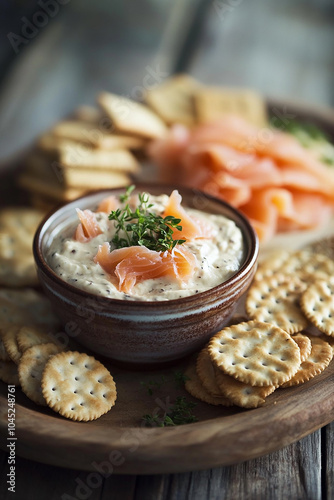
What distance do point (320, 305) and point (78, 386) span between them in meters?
1.31

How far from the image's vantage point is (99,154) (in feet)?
13.8

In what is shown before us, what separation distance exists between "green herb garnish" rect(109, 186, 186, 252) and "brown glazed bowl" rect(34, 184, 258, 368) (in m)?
0.32

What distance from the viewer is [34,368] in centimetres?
261

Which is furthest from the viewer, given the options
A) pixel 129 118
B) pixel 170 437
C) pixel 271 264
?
pixel 129 118

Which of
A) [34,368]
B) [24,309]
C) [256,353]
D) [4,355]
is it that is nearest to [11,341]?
[4,355]

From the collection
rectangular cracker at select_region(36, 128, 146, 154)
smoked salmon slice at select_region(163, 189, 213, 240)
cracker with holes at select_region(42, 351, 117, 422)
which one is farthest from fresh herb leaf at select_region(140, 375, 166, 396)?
rectangular cracker at select_region(36, 128, 146, 154)

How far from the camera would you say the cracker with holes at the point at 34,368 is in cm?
251

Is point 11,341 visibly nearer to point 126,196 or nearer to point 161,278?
point 161,278

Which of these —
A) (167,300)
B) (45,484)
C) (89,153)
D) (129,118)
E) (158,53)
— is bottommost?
(45,484)

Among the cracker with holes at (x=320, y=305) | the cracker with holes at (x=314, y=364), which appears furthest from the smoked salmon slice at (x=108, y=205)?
the cracker with holes at (x=314, y=364)

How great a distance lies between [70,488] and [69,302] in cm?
79

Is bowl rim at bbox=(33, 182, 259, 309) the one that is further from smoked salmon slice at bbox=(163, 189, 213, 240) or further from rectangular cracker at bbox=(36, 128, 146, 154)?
rectangular cracker at bbox=(36, 128, 146, 154)

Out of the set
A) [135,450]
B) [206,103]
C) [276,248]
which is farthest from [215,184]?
[135,450]

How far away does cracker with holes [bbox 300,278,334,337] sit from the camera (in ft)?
9.40
